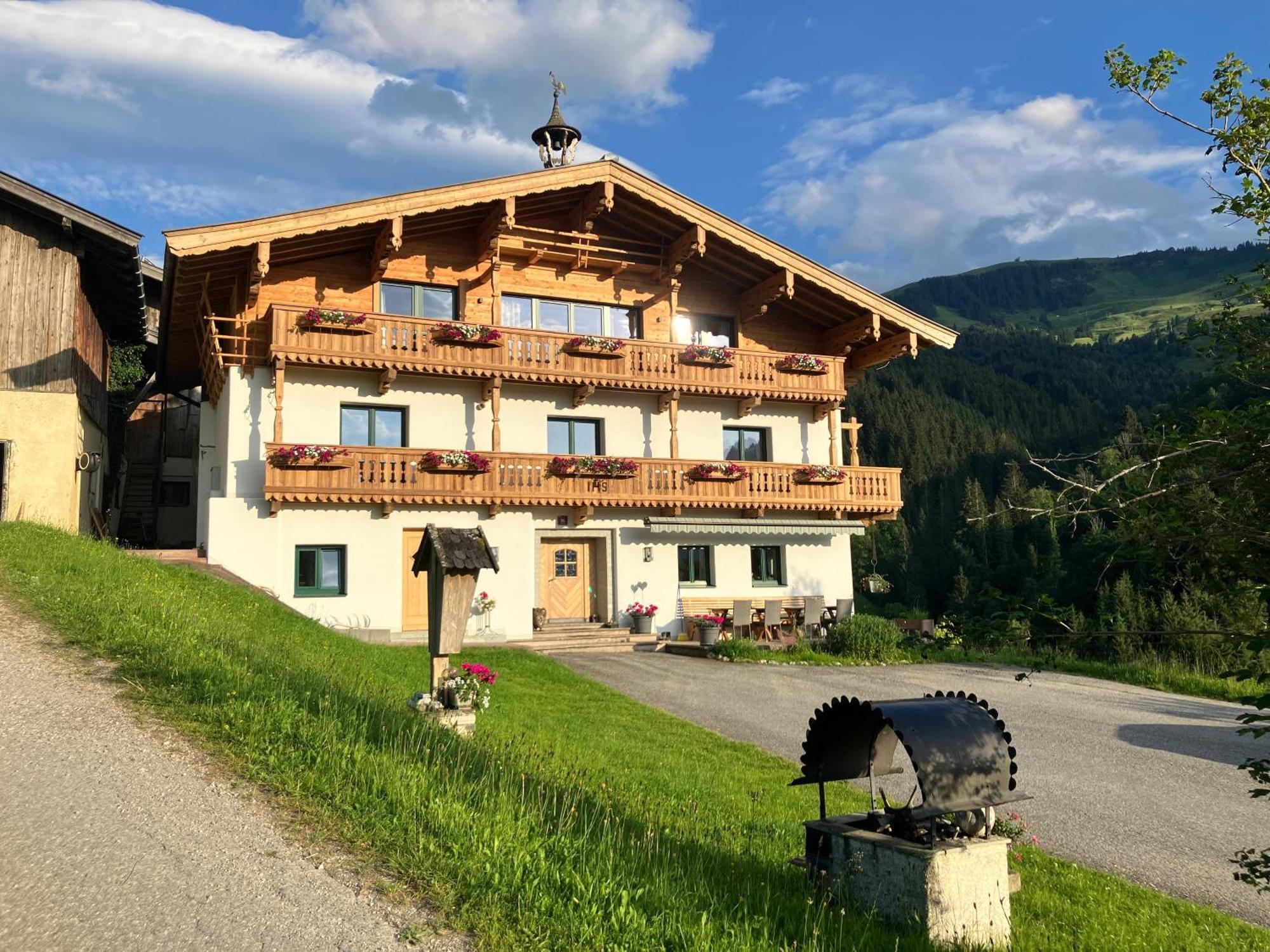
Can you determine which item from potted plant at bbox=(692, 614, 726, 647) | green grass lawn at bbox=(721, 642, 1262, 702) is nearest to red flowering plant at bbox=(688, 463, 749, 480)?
potted plant at bbox=(692, 614, 726, 647)

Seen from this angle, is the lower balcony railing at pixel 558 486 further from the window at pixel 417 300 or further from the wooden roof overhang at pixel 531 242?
the wooden roof overhang at pixel 531 242

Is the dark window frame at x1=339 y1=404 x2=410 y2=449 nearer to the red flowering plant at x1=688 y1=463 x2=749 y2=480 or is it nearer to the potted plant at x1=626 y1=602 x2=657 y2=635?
the potted plant at x1=626 y1=602 x2=657 y2=635

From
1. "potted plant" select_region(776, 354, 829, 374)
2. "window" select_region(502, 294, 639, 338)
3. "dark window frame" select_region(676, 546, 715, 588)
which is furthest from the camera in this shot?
"potted plant" select_region(776, 354, 829, 374)

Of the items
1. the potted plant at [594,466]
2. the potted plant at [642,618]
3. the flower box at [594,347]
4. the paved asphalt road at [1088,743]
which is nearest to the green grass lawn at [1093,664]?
the paved asphalt road at [1088,743]

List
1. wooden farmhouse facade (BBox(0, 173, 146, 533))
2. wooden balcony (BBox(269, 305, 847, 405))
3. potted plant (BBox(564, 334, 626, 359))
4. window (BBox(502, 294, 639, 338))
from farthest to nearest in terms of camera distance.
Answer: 1. window (BBox(502, 294, 639, 338))
2. potted plant (BBox(564, 334, 626, 359))
3. wooden balcony (BBox(269, 305, 847, 405))
4. wooden farmhouse facade (BBox(0, 173, 146, 533))

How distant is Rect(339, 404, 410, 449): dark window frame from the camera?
2133 cm

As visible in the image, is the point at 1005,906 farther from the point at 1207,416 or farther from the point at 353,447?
the point at 353,447

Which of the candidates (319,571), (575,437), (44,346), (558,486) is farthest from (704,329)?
(44,346)

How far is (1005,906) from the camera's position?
5.03 meters

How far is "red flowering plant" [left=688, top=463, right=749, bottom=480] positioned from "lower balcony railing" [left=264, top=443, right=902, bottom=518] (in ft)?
0.37

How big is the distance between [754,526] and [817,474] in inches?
89.3

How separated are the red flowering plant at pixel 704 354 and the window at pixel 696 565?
498cm

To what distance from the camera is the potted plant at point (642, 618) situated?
23188 millimetres

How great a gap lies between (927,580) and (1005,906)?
85.8 m
